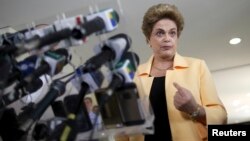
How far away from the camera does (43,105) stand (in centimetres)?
52

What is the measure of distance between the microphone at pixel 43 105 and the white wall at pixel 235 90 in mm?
4089

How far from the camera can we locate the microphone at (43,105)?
1.72 feet

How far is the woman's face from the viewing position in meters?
1.00

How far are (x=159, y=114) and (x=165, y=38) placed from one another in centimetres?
24

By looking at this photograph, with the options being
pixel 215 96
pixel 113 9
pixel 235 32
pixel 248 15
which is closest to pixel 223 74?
pixel 235 32

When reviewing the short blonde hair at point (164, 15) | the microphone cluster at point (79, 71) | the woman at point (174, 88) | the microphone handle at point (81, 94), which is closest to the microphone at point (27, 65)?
the microphone cluster at point (79, 71)

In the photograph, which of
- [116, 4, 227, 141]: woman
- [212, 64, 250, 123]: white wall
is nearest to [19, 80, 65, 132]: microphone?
[116, 4, 227, 141]: woman

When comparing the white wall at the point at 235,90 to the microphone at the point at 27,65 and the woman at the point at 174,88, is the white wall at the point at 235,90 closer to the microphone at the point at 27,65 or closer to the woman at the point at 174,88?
the woman at the point at 174,88

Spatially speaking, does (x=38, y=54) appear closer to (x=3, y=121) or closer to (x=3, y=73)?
(x=3, y=73)

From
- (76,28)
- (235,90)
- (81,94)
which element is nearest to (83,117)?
(81,94)

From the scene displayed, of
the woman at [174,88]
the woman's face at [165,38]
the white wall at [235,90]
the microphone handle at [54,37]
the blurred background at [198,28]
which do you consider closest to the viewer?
the microphone handle at [54,37]

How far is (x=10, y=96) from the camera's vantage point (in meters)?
0.62

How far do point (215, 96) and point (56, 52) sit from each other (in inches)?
19.9

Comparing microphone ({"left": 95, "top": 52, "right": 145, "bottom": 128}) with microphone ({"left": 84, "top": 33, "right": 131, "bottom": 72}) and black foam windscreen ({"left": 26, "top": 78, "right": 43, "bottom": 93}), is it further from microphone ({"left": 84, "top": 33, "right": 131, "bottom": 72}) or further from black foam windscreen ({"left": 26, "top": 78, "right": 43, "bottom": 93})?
black foam windscreen ({"left": 26, "top": 78, "right": 43, "bottom": 93})
